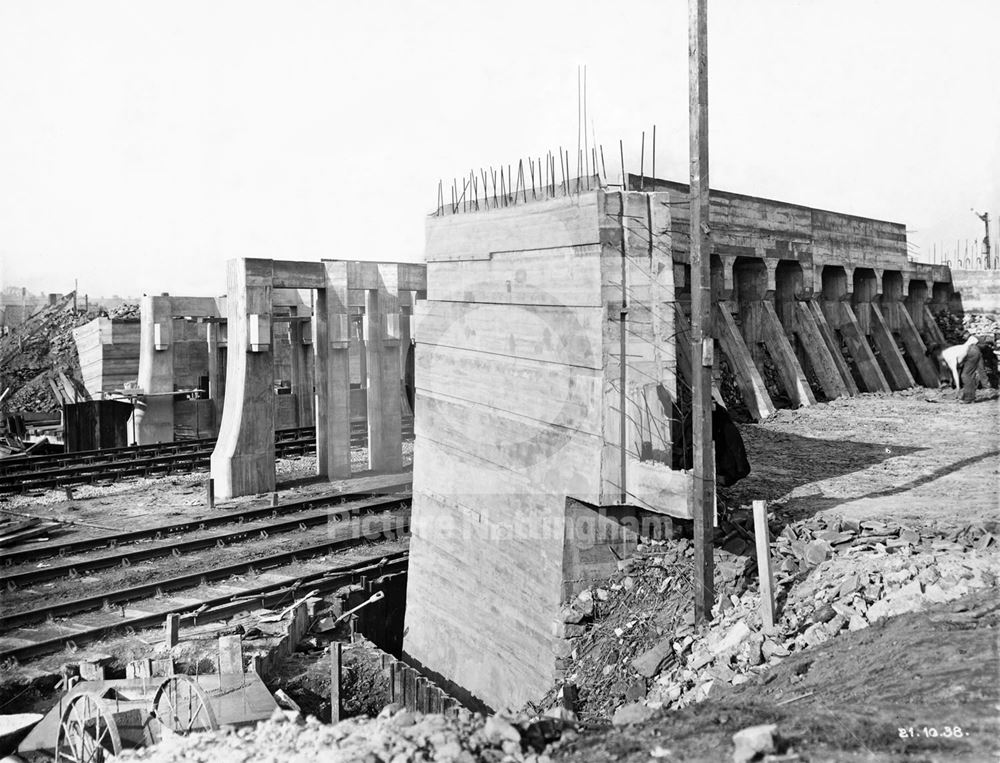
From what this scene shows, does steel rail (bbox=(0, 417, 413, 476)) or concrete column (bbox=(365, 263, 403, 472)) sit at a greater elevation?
concrete column (bbox=(365, 263, 403, 472))

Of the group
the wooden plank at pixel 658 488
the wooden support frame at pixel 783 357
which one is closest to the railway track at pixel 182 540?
the wooden support frame at pixel 783 357

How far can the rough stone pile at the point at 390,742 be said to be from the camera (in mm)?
5215

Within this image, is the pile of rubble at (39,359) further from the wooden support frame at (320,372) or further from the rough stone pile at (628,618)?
the rough stone pile at (628,618)

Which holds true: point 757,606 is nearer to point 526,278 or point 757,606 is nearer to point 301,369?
point 526,278

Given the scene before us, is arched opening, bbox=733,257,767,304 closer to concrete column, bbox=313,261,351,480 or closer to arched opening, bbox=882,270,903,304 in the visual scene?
arched opening, bbox=882,270,903,304

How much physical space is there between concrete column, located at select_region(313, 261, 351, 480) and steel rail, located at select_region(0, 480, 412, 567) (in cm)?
195

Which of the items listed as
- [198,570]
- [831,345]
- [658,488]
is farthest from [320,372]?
[658,488]

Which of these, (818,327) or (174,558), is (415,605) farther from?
(818,327)

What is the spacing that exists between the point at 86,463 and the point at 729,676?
21.6 m

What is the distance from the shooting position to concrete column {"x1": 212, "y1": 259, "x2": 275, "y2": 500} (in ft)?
68.9

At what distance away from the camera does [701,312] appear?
814cm

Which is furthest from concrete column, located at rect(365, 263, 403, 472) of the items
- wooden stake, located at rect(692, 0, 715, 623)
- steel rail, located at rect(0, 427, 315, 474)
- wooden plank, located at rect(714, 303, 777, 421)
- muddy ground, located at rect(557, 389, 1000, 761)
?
wooden stake, located at rect(692, 0, 715, 623)

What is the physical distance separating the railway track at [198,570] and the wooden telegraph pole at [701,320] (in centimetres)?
748

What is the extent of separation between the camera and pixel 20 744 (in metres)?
8.91
